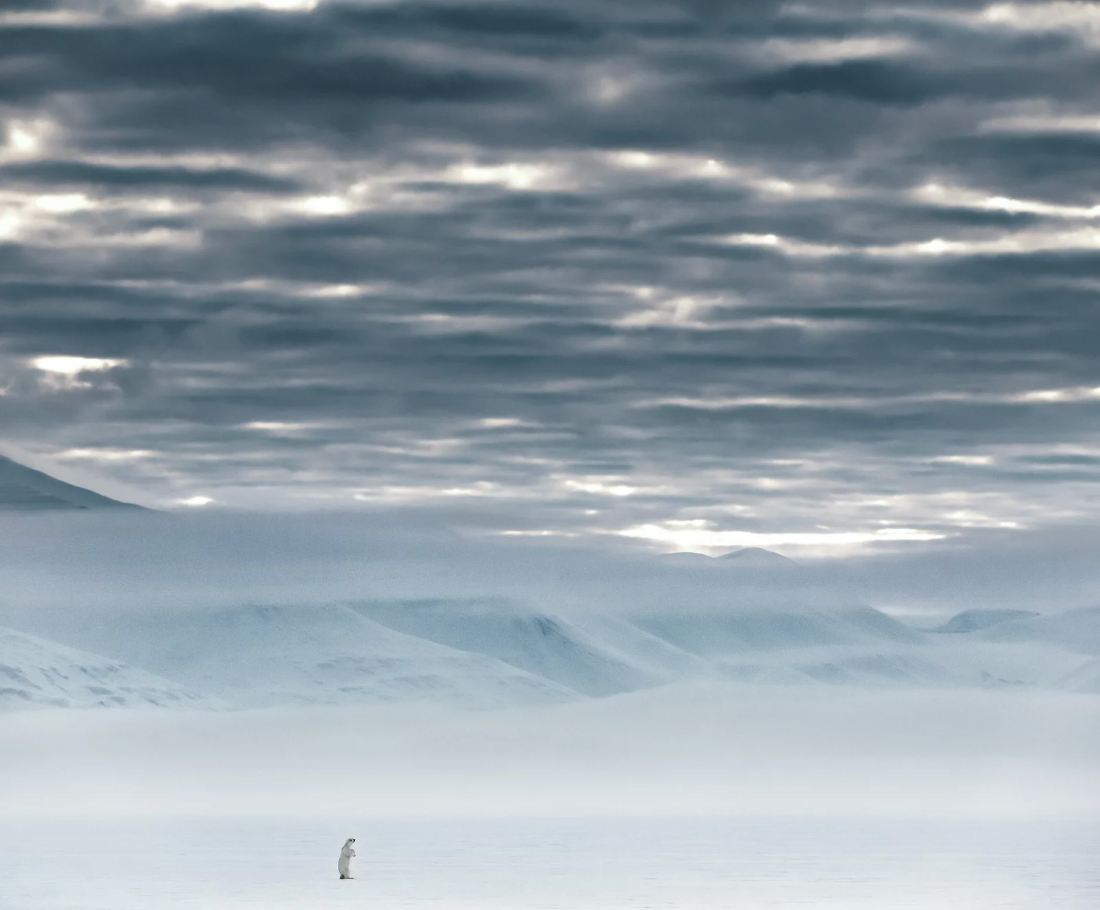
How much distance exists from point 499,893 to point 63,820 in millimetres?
88639

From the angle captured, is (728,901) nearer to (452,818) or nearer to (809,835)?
(809,835)

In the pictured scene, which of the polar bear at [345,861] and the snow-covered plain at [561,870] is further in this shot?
the polar bear at [345,861]

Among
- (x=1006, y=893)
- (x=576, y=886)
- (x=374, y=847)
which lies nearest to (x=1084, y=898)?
(x=1006, y=893)

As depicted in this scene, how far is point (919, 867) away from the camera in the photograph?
219 feet

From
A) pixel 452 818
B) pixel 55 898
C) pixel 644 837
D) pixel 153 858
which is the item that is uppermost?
pixel 452 818

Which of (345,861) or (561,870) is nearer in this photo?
(345,861)

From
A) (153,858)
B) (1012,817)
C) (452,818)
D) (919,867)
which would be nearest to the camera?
(919,867)

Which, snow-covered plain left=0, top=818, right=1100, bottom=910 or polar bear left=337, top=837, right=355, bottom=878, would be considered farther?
polar bear left=337, top=837, right=355, bottom=878

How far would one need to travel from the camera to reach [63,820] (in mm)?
137125

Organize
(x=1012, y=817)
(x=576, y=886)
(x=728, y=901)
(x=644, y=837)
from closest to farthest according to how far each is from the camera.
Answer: (x=728, y=901) < (x=576, y=886) < (x=644, y=837) < (x=1012, y=817)

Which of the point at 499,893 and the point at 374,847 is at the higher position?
the point at 374,847

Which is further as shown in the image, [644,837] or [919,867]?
[644,837]

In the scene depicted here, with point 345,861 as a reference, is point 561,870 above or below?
above

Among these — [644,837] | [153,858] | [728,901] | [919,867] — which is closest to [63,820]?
[644,837]
